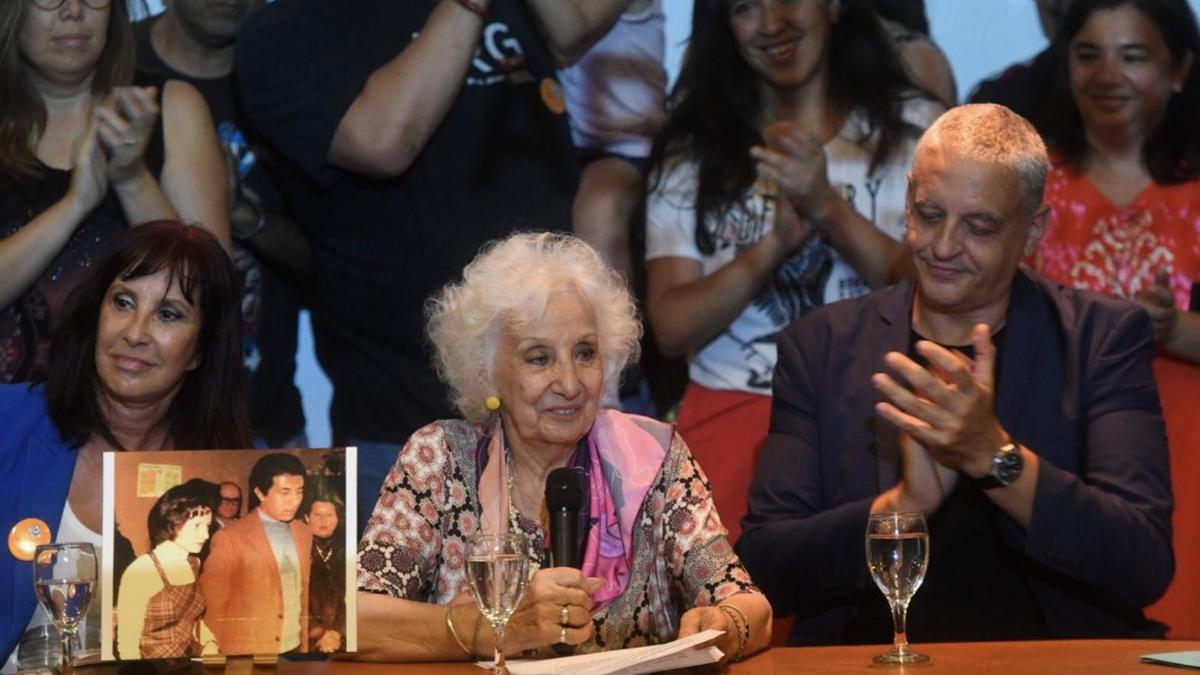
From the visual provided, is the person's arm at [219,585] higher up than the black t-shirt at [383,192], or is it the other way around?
the black t-shirt at [383,192]

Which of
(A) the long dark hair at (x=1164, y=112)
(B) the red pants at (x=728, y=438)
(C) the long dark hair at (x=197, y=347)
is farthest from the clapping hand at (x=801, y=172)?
(C) the long dark hair at (x=197, y=347)

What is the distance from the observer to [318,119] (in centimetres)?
421

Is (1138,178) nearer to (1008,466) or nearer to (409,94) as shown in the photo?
(1008,466)

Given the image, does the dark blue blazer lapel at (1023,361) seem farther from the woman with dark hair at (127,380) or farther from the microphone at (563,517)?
the woman with dark hair at (127,380)

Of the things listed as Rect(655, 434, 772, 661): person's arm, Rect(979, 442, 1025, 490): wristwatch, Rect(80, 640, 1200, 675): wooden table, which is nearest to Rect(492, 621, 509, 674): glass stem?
Rect(80, 640, 1200, 675): wooden table

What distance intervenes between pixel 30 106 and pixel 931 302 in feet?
7.88

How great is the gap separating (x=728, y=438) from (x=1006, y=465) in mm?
1489

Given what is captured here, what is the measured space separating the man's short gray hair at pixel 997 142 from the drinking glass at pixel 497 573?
4.71 ft

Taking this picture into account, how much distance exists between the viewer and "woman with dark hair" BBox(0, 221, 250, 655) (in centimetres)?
311

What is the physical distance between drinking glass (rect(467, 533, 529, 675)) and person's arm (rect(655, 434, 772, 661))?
0.40 m

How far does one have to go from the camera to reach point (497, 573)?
2305 mm

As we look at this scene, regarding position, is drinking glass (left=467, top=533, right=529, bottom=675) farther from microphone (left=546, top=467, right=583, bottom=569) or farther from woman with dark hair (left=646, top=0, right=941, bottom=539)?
woman with dark hair (left=646, top=0, right=941, bottom=539)

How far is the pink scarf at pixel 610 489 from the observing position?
302 centimetres

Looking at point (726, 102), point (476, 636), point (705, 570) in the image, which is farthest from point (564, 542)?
point (726, 102)
